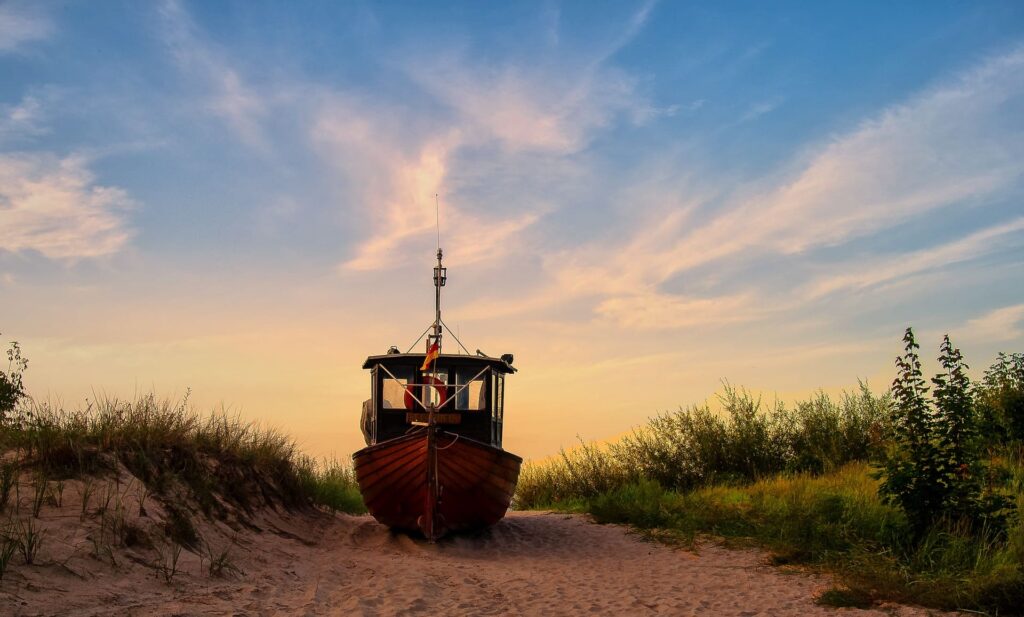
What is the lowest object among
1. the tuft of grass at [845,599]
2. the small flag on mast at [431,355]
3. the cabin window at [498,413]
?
the tuft of grass at [845,599]

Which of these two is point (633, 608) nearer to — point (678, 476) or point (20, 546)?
point (20, 546)

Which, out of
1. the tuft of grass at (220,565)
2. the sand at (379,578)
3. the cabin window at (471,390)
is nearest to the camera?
the sand at (379,578)

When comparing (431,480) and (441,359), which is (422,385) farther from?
(431,480)

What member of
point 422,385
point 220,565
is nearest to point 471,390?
point 422,385

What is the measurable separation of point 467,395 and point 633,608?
230 inches

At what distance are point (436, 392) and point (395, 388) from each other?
0.77 metres

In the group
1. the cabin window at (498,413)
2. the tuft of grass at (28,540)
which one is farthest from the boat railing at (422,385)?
the tuft of grass at (28,540)

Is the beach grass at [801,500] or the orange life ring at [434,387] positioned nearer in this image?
the beach grass at [801,500]

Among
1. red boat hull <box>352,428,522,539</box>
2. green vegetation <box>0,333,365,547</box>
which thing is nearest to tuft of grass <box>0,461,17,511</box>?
green vegetation <box>0,333,365,547</box>

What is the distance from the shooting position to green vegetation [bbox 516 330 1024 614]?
8641 millimetres

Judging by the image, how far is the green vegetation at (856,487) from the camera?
8641mm

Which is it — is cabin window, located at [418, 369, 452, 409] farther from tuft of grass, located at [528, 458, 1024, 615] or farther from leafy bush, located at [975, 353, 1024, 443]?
leafy bush, located at [975, 353, 1024, 443]

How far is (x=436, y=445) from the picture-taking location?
11.7 m

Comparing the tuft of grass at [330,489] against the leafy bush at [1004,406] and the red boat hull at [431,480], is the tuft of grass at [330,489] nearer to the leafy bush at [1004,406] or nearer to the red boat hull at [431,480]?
the red boat hull at [431,480]
